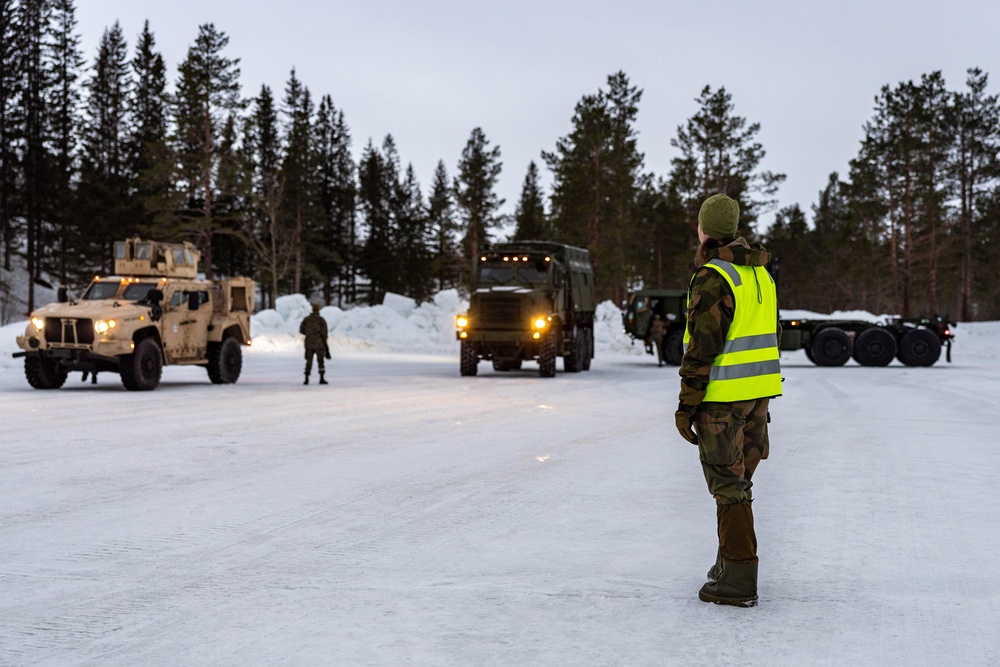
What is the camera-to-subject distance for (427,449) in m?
10.6

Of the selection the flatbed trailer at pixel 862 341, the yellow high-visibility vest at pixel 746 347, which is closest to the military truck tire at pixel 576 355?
the flatbed trailer at pixel 862 341

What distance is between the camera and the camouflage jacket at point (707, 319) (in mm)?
4574

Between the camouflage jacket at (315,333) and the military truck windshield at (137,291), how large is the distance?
326 centimetres

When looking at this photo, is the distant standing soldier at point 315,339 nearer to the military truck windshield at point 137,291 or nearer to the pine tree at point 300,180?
the military truck windshield at point 137,291

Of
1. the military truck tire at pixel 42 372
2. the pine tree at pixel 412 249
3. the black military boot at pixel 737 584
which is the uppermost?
the pine tree at pixel 412 249

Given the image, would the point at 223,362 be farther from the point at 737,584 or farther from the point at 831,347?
the point at 831,347

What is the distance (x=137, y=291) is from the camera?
1950cm

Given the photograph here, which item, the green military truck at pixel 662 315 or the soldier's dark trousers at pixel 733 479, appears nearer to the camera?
the soldier's dark trousers at pixel 733 479

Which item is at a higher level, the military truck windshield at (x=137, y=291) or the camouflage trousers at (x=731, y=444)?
the military truck windshield at (x=137, y=291)

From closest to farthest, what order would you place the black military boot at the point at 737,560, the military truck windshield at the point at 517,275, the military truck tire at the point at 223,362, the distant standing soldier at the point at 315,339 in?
the black military boot at the point at 737,560
the distant standing soldier at the point at 315,339
the military truck tire at the point at 223,362
the military truck windshield at the point at 517,275

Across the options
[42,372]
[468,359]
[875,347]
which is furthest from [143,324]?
[875,347]

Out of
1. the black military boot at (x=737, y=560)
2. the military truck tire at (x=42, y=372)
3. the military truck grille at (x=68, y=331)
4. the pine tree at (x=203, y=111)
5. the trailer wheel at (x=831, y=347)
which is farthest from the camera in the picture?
the pine tree at (x=203, y=111)

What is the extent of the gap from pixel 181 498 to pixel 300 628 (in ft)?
11.9

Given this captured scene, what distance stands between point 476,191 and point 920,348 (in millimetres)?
51100
